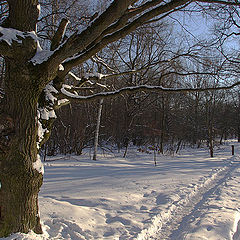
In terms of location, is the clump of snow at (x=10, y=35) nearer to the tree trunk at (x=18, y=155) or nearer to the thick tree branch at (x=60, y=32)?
the tree trunk at (x=18, y=155)

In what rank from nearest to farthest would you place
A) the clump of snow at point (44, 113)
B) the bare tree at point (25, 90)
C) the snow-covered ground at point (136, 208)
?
the bare tree at point (25, 90) < the clump of snow at point (44, 113) < the snow-covered ground at point (136, 208)

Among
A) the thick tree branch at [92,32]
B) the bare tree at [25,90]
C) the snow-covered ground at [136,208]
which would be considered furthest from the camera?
the snow-covered ground at [136,208]

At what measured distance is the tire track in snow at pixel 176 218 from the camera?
125 inches

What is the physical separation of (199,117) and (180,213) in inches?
928

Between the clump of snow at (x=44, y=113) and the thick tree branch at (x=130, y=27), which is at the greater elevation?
the thick tree branch at (x=130, y=27)

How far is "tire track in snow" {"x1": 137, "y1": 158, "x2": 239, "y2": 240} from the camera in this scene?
10.4 ft

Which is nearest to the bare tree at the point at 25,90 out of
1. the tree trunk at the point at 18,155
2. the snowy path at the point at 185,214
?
the tree trunk at the point at 18,155

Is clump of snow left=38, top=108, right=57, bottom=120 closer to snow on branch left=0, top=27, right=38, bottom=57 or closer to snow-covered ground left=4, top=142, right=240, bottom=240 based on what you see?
snow on branch left=0, top=27, right=38, bottom=57

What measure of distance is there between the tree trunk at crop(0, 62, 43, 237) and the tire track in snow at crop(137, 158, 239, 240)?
69.2 inches

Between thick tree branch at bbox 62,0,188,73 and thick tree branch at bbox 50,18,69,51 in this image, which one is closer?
thick tree branch at bbox 62,0,188,73

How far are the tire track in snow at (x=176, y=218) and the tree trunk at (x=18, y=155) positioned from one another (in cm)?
176

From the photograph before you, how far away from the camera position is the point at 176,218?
3.82 metres

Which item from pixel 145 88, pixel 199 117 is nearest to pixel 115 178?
pixel 145 88

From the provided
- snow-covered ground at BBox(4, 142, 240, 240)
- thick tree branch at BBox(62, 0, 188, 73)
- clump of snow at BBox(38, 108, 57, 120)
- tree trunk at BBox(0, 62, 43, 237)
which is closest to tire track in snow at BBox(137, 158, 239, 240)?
snow-covered ground at BBox(4, 142, 240, 240)
